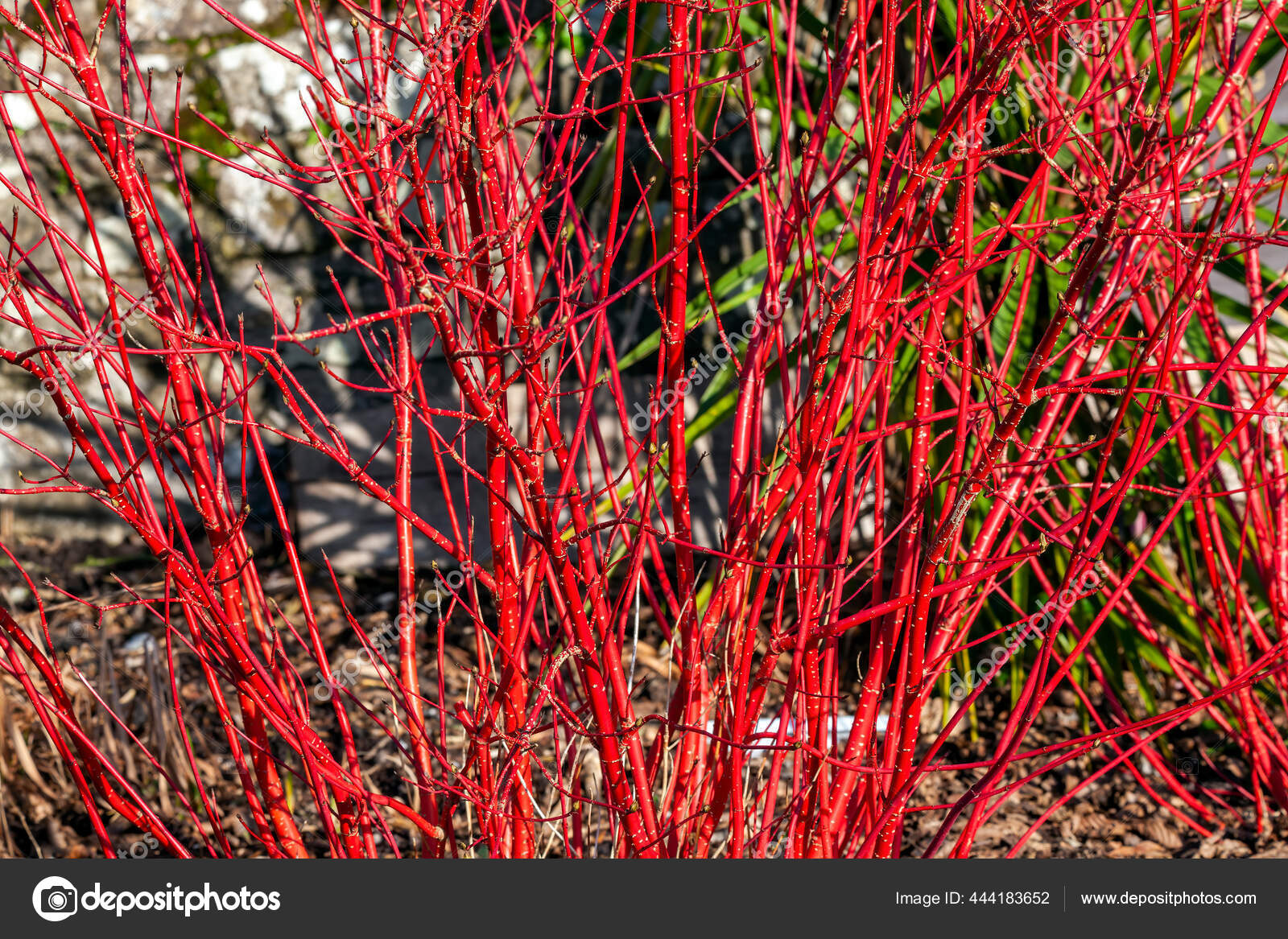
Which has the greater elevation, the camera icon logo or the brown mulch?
the brown mulch

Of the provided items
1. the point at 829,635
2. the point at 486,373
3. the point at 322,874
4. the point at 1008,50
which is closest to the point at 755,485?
the point at 829,635

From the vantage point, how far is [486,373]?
872mm

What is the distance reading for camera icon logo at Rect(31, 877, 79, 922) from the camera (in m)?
0.94

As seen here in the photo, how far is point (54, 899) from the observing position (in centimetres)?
94

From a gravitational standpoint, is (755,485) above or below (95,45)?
below

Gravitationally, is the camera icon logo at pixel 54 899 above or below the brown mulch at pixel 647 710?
→ below

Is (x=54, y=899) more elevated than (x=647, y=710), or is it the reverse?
(x=647, y=710)

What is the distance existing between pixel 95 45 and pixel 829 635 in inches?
34.1

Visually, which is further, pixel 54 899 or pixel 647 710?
pixel 647 710

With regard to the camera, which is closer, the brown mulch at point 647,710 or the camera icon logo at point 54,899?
the camera icon logo at point 54,899

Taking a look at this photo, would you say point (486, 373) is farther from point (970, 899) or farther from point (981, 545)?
point (970, 899)

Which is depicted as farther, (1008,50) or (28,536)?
(28,536)

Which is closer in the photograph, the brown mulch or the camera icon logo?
the camera icon logo

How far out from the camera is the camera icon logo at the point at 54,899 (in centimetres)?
94
